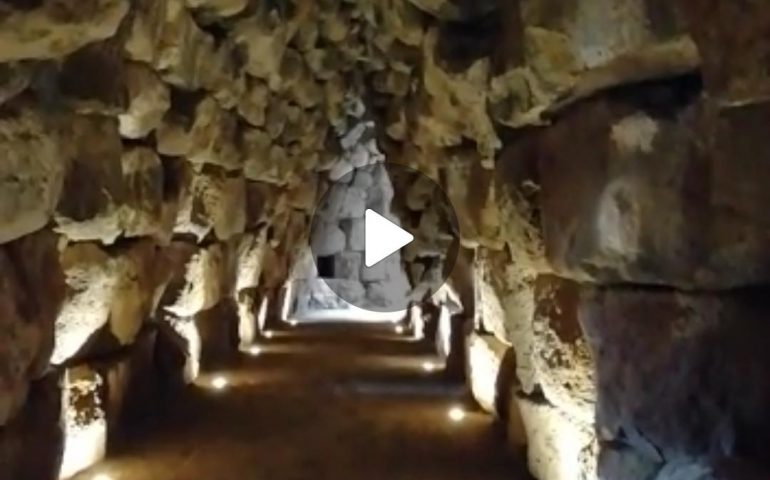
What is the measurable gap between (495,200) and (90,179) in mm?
1476

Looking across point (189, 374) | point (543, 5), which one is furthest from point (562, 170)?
point (189, 374)

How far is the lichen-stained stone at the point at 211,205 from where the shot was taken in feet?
14.4

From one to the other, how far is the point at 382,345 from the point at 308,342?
65 centimetres

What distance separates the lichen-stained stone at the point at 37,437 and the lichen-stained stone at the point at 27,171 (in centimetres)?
68

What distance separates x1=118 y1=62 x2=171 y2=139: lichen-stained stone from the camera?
3.02m

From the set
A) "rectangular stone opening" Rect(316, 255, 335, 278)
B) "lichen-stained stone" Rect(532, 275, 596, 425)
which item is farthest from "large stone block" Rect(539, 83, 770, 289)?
"rectangular stone opening" Rect(316, 255, 335, 278)

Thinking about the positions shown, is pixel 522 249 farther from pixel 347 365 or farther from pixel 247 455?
pixel 347 365

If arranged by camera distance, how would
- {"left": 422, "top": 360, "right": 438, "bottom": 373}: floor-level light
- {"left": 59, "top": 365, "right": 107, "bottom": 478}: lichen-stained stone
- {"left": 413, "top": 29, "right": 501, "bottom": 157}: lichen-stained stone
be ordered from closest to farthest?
{"left": 413, "top": 29, "right": 501, "bottom": 157}: lichen-stained stone
{"left": 59, "top": 365, "right": 107, "bottom": 478}: lichen-stained stone
{"left": 422, "top": 360, "right": 438, "bottom": 373}: floor-level light

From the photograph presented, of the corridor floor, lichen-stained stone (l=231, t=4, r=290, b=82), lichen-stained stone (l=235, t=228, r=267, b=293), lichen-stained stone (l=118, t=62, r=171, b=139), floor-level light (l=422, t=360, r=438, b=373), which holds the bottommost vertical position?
the corridor floor

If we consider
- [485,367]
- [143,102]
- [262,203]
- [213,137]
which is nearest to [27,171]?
[143,102]

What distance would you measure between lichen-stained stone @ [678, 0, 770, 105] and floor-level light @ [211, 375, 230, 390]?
3878mm

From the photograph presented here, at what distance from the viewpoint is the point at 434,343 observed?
716 cm
